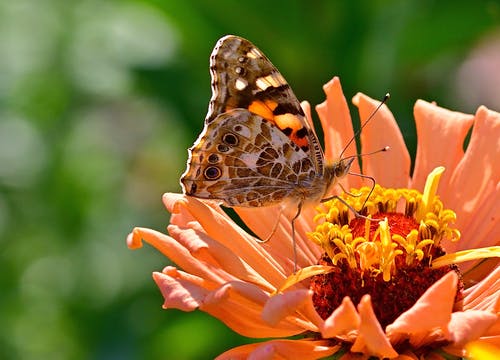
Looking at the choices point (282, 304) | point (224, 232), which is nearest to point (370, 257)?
point (224, 232)

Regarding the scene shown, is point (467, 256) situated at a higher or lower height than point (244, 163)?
lower

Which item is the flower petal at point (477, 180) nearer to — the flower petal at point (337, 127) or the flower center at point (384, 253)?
the flower center at point (384, 253)

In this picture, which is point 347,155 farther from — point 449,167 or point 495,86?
point 495,86

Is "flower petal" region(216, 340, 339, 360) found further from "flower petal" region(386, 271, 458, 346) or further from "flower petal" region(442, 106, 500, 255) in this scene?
"flower petal" region(442, 106, 500, 255)

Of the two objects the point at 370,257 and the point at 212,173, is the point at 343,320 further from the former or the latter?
the point at 212,173

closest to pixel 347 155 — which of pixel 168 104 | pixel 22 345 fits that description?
pixel 168 104

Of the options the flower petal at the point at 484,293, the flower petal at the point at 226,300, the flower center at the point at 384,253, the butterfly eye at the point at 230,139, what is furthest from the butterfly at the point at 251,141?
the flower petal at the point at 484,293

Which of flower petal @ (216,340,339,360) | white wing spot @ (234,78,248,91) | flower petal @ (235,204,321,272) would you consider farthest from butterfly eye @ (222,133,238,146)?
flower petal @ (216,340,339,360)
